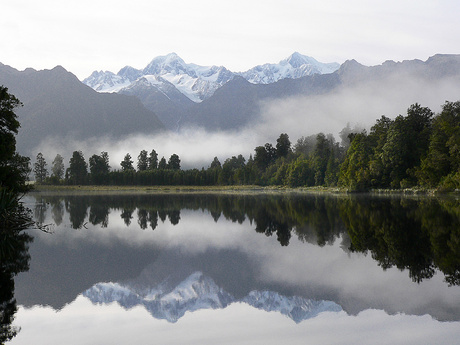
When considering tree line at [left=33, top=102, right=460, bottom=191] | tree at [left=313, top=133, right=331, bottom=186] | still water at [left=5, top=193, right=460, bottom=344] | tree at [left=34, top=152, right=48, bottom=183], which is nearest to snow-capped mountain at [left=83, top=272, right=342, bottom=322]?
still water at [left=5, top=193, right=460, bottom=344]

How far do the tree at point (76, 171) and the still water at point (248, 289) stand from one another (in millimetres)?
160162

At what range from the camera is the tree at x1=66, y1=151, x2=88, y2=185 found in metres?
182

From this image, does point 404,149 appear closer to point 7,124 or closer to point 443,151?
point 443,151

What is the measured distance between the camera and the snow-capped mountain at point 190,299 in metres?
13.4

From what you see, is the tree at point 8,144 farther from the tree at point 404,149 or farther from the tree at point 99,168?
the tree at point 99,168

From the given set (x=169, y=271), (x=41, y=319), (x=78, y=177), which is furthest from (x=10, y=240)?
(x=78, y=177)

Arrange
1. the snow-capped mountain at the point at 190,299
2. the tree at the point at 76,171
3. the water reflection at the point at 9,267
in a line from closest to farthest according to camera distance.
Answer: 1. the water reflection at the point at 9,267
2. the snow-capped mountain at the point at 190,299
3. the tree at the point at 76,171

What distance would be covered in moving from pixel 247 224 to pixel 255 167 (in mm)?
156843

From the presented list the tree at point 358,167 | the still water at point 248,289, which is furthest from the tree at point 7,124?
the tree at point 358,167

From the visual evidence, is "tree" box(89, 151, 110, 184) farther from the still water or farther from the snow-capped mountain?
the snow-capped mountain

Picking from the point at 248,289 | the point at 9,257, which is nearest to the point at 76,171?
the point at 9,257

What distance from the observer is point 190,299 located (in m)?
15.0

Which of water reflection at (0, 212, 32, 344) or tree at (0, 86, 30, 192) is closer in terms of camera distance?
water reflection at (0, 212, 32, 344)

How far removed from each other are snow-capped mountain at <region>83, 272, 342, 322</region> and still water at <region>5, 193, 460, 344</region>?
0.04 meters
